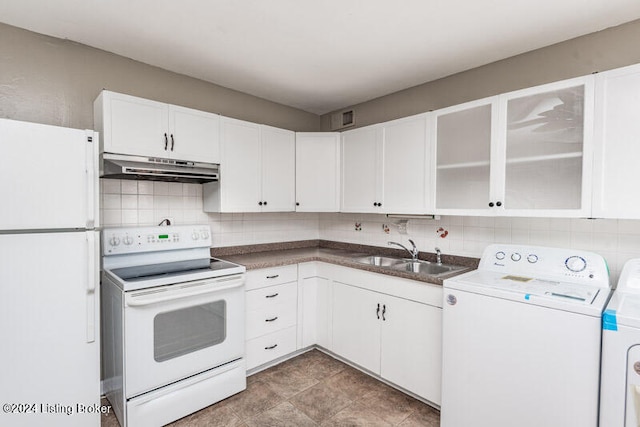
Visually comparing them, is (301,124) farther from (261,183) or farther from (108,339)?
(108,339)

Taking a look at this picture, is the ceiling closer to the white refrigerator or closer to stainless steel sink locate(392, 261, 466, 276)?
the white refrigerator

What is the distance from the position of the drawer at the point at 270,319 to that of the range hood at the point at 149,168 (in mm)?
1157

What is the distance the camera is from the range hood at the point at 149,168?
2.11m

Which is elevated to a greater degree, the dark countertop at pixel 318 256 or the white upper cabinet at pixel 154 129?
the white upper cabinet at pixel 154 129

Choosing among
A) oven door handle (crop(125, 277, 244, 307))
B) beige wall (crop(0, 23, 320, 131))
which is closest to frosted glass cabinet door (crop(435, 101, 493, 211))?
oven door handle (crop(125, 277, 244, 307))

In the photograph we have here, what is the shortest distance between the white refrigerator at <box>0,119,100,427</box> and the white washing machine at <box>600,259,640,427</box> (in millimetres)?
2475

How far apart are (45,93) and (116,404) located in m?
2.06

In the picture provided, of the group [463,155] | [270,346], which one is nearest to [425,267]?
[463,155]

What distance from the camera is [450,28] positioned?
6.57ft

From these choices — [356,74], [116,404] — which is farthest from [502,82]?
[116,404]

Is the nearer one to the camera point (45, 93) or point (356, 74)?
point (45, 93)

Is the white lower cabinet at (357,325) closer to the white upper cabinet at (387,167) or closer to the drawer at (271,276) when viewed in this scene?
the drawer at (271,276)

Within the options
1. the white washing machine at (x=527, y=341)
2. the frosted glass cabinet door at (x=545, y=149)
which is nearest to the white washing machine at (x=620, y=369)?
the white washing machine at (x=527, y=341)

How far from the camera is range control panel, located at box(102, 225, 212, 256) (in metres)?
2.22
